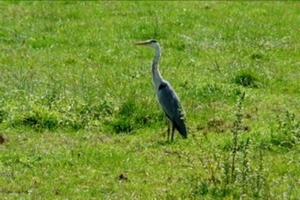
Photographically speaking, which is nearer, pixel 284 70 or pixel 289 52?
pixel 284 70

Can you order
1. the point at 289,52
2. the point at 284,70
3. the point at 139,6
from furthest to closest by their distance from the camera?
the point at 139,6 → the point at 289,52 → the point at 284,70

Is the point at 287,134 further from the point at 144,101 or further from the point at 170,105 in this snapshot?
the point at 144,101

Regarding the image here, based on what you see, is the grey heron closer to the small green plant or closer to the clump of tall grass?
the small green plant

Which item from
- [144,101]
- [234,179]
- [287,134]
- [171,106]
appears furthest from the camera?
[144,101]

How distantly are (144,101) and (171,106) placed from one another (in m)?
0.90

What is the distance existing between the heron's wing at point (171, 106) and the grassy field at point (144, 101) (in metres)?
0.21

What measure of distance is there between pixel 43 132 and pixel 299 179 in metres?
3.74

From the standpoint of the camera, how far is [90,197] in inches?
370

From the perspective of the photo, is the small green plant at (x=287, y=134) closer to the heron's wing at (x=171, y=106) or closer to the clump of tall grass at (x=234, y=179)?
the clump of tall grass at (x=234, y=179)

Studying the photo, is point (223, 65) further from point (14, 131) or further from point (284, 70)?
point (14, 131)

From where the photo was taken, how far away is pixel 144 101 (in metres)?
12.7

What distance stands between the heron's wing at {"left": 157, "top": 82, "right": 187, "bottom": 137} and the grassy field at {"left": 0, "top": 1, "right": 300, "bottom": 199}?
0.21m

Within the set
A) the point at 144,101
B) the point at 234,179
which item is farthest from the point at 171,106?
the point at 234,179

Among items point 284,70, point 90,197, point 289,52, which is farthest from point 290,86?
point 90,197
